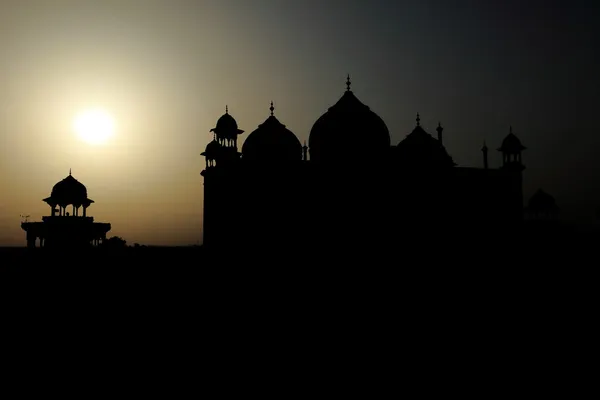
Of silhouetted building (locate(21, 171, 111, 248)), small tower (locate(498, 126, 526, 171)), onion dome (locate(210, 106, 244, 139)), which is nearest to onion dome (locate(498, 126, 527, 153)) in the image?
small tower (locate(498, 126, 526, 171))

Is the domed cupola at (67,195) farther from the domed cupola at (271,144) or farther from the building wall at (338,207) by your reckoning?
the domed cupola at (271,144)

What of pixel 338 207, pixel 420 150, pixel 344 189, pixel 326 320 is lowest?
pixel 326 320

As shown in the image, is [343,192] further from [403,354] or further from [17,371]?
[17,371]

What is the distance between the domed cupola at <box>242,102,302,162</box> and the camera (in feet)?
70.0

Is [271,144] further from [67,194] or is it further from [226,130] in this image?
[67,194]

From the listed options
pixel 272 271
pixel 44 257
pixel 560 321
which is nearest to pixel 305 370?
pixel 560 321

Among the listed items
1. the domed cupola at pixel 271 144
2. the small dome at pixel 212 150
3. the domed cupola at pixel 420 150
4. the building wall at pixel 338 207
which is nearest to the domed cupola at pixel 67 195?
the small dome at pixel 212 150

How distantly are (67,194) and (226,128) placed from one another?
8.60m

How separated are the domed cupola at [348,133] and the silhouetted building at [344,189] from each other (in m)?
0.04

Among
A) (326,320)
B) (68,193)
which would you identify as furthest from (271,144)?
(326,320)

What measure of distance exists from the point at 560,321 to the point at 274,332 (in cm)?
579

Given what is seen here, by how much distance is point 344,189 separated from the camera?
19.1 meters

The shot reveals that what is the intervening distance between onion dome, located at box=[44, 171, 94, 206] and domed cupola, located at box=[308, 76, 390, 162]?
12.0 metres

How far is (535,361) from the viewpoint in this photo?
8.02m
